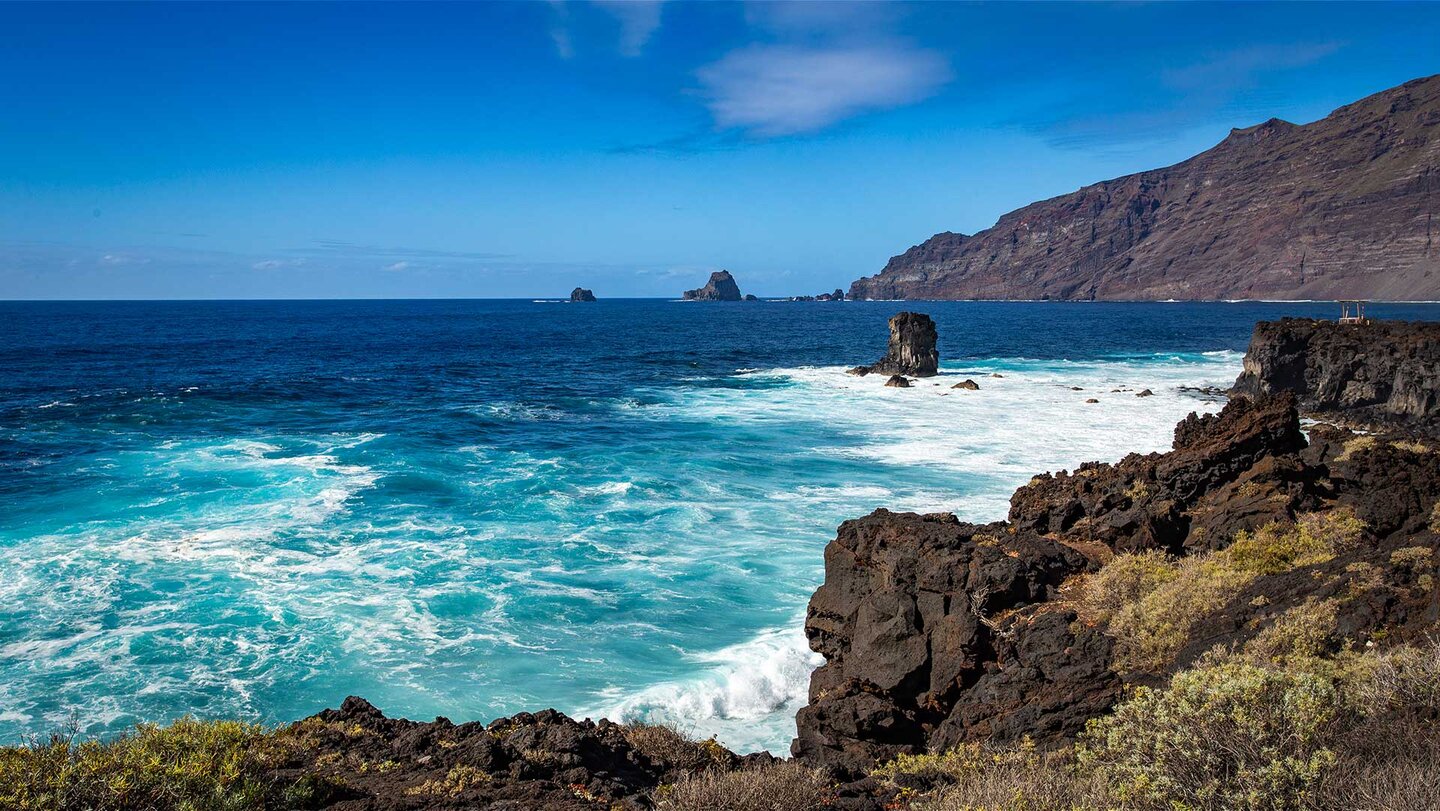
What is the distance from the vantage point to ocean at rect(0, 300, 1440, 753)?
14375 millimetres

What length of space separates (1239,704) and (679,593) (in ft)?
44.0

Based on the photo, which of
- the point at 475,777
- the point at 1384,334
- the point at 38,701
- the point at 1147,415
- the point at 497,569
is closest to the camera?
the point at 475,777

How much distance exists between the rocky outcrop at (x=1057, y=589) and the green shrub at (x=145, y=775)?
6050 mm

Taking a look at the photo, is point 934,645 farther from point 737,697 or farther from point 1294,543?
point 1294,543

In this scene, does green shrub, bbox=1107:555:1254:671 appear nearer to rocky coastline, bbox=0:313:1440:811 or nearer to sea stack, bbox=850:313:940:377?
rocky coastline, bbox=0:313:1440:811

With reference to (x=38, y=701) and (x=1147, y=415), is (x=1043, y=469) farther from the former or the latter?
(x=38, y=701)

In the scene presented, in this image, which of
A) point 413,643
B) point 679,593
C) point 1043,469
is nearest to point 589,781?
point 413,643

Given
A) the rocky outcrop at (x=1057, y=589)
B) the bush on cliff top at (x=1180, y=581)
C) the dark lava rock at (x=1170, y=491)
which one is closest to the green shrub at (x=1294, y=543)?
the bush on cliff top at (x=1180, y=581)

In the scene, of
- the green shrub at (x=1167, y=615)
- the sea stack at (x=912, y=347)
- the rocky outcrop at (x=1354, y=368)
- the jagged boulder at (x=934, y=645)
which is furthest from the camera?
the sea stack at (x=912, y=347)

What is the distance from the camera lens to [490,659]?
1530 centimetres

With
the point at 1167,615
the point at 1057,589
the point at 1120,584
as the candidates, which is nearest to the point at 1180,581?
the point at 1120,584

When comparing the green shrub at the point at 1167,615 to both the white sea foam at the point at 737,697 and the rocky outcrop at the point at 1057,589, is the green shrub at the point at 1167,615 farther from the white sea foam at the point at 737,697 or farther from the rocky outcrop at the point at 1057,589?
the white sea foam at the point at 737,697

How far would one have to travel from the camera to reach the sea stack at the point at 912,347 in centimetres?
6094

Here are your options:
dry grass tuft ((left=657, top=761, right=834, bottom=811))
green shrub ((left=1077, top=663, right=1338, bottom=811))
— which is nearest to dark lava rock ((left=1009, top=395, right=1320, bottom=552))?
green shrub ((left=1077, top=663, right=1338, bottom=811))
